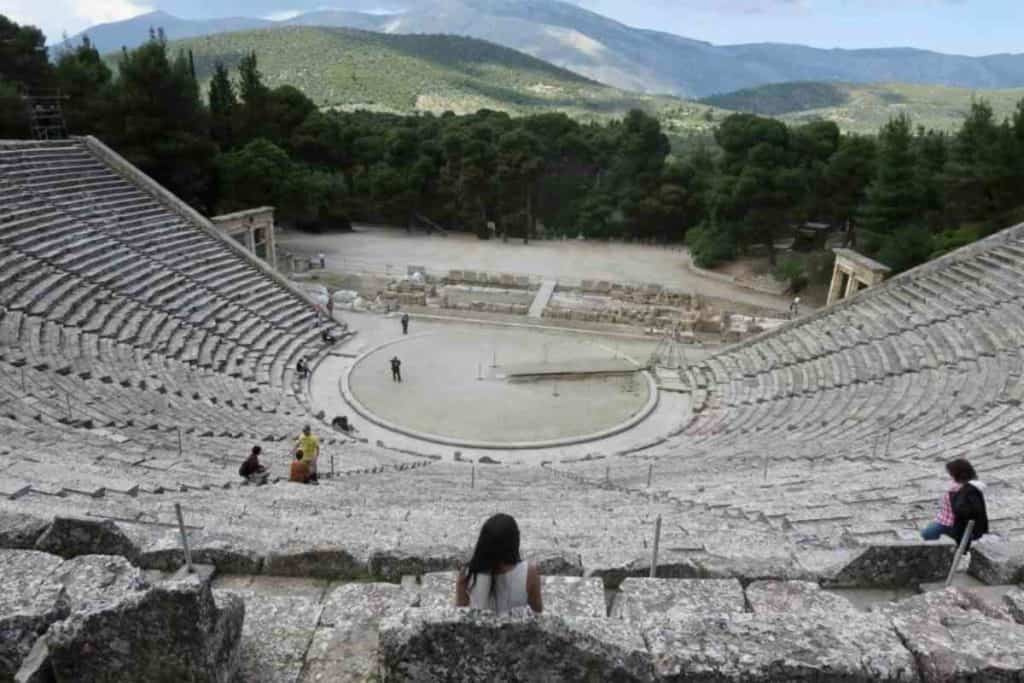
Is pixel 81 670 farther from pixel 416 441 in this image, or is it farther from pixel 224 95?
pixel 224 95

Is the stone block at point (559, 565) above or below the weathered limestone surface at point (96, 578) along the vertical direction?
below

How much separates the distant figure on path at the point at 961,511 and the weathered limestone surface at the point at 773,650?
8.71 feet

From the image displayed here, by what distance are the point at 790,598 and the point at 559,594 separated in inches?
47.0

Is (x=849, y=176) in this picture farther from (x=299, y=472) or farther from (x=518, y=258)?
(x=299, y=472)

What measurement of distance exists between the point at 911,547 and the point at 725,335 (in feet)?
59.2

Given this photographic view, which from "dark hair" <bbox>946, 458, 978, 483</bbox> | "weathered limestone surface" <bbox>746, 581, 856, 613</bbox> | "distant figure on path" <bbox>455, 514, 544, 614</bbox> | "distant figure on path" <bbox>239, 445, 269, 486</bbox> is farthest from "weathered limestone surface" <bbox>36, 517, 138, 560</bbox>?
"dark hair" <bbox>946, 458, 978, 483</bbox>

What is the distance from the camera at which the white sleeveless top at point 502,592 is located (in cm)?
309

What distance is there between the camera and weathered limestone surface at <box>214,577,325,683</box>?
299cm

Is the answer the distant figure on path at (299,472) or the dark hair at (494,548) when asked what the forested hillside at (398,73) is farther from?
the dark hair at (494,548)

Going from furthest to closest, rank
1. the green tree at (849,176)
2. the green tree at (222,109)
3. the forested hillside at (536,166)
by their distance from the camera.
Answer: the green tree at (222,109)
the green tree at (849,176)
the forested hillside at (536,166)

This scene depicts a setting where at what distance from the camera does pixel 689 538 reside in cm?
608

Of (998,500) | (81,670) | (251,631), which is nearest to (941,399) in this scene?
(998,500)

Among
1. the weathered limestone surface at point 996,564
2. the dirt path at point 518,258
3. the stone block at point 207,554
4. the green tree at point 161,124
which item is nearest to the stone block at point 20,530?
the stone block at point 207,554

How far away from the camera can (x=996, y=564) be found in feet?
13.8
